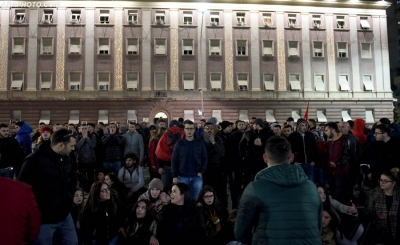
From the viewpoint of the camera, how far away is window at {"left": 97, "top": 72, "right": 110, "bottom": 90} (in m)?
30.6

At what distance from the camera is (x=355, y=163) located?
7789 mm

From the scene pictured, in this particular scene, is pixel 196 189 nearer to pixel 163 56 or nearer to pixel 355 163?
pixel 355 163

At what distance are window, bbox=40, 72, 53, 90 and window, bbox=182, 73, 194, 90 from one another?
12.2m

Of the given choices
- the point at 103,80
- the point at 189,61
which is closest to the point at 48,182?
the point at 103,80

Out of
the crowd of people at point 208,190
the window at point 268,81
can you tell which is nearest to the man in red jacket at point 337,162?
the crowd of people at point 208,190

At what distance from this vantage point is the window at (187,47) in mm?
Answer: 31656

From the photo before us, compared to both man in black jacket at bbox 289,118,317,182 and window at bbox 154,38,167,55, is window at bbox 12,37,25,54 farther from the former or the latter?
man in black jacket at bbox 289,118,317,182

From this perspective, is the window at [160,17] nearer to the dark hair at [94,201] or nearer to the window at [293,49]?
the window at [293,49]

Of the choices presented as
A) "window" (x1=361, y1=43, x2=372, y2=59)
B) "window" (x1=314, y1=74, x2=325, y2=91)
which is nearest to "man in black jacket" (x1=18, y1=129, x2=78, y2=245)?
"window" (x1=314, y1=74, x2=325, y2=91)

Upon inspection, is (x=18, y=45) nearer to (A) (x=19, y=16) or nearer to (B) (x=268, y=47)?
(A) (x=19, y=16)

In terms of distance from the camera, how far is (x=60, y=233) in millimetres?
4379

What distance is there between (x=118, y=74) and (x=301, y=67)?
58.7ft

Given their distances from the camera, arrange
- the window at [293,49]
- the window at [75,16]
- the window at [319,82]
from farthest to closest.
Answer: the window at [319,82], the window at [293,49], the window at [75,16]

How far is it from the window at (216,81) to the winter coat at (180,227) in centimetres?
2679
